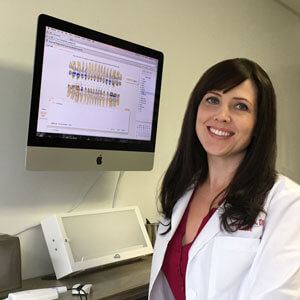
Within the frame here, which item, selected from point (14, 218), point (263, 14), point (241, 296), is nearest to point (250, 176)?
point (241, 296)

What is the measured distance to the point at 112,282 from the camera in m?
1.62

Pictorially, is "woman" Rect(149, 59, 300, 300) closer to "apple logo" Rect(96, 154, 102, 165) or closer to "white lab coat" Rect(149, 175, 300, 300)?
"white lab coat" Rect(149, 175, 300, 300)

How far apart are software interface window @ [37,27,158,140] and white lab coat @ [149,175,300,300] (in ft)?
2.00

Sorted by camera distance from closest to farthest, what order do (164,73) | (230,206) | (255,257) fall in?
1. (255,257)
2. (230,206)
3. (164,73)

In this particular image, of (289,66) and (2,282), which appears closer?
(2,282)

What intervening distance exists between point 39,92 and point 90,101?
0.73ft

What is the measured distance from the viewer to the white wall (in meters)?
1.66

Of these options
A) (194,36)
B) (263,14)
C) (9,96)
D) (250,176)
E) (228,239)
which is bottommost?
(228,239)

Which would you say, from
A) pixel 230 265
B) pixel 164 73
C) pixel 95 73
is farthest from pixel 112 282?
pixel 164 73

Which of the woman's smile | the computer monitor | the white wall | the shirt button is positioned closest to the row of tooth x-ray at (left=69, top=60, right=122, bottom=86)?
the computer monitor

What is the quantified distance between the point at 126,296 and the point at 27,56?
3.05 feet

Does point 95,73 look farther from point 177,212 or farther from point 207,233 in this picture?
point 207,233

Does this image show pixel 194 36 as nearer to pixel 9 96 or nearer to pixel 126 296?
pixel 9 96

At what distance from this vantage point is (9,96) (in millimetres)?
1646
